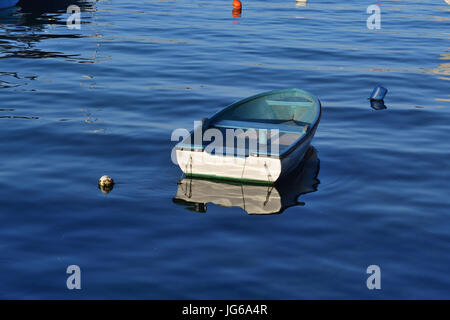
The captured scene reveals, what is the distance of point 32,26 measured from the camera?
43.1m

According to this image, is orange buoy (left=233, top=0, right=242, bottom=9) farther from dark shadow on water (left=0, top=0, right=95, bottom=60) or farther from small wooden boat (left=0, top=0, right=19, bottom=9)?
small wooden boat (left=0, top=0, right=19, bottom=9)

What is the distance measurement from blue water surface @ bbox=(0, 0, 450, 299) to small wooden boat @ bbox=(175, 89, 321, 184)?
3.67 ft

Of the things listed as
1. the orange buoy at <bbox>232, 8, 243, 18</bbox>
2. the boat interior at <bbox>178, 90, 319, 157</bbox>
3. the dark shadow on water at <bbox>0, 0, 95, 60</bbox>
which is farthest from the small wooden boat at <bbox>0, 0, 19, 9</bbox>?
the boat interior at <bbox>178, 90, 319, 157</bbox>

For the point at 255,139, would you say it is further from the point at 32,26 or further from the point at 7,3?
the point at 7,3

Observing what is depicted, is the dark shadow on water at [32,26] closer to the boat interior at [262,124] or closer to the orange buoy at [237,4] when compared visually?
the orange buoy at [237,4]

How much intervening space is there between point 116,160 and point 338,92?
38.7 feet

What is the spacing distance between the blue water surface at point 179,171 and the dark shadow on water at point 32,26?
279mm

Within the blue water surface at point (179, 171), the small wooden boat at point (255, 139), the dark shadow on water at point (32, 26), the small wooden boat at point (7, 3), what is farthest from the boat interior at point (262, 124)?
the small wooden boat at point (7, 3)

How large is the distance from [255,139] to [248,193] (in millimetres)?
2673

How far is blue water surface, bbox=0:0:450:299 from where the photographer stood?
13.4 m

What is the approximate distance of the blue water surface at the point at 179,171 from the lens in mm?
13445

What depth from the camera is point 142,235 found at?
49.8 feet

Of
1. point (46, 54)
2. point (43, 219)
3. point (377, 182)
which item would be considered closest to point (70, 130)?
point (43, 219)
